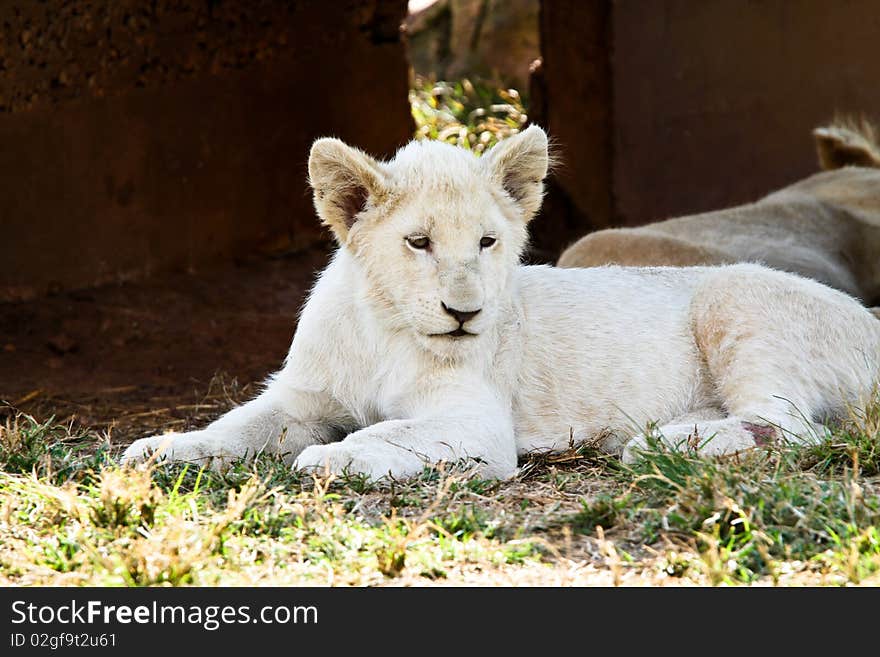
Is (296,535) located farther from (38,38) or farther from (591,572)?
(38,38)

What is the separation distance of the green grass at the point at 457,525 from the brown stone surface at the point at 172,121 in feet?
15.8

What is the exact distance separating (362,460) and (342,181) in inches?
46.3

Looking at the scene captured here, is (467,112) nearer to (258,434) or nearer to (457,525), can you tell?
(258,434)

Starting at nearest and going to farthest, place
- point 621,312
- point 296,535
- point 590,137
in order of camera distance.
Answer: point 296,535 < point 621,312 < point 590,137

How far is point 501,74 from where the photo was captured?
17.8m

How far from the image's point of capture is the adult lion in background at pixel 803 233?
7949 mm

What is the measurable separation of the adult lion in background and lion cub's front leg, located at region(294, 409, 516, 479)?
3.11 meters

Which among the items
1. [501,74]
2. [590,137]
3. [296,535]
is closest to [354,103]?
[590,137]

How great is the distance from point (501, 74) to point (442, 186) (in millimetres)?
13169

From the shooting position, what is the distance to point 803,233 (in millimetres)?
8844

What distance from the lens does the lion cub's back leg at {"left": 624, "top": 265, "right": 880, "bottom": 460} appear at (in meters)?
5.27

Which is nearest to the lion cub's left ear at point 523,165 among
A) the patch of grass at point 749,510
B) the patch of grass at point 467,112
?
the patch of grass at point 749,510

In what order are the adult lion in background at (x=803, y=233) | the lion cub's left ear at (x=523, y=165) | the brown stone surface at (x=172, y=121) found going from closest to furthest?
the lion cub's left ear at (x=523, y=165) → the adult lion in background at (x=803, y=233) → the brown stone surface at (x=172, y=121)

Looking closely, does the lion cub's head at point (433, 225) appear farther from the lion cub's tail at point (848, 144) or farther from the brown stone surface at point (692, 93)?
the brown stone surface at point (692, 93)
